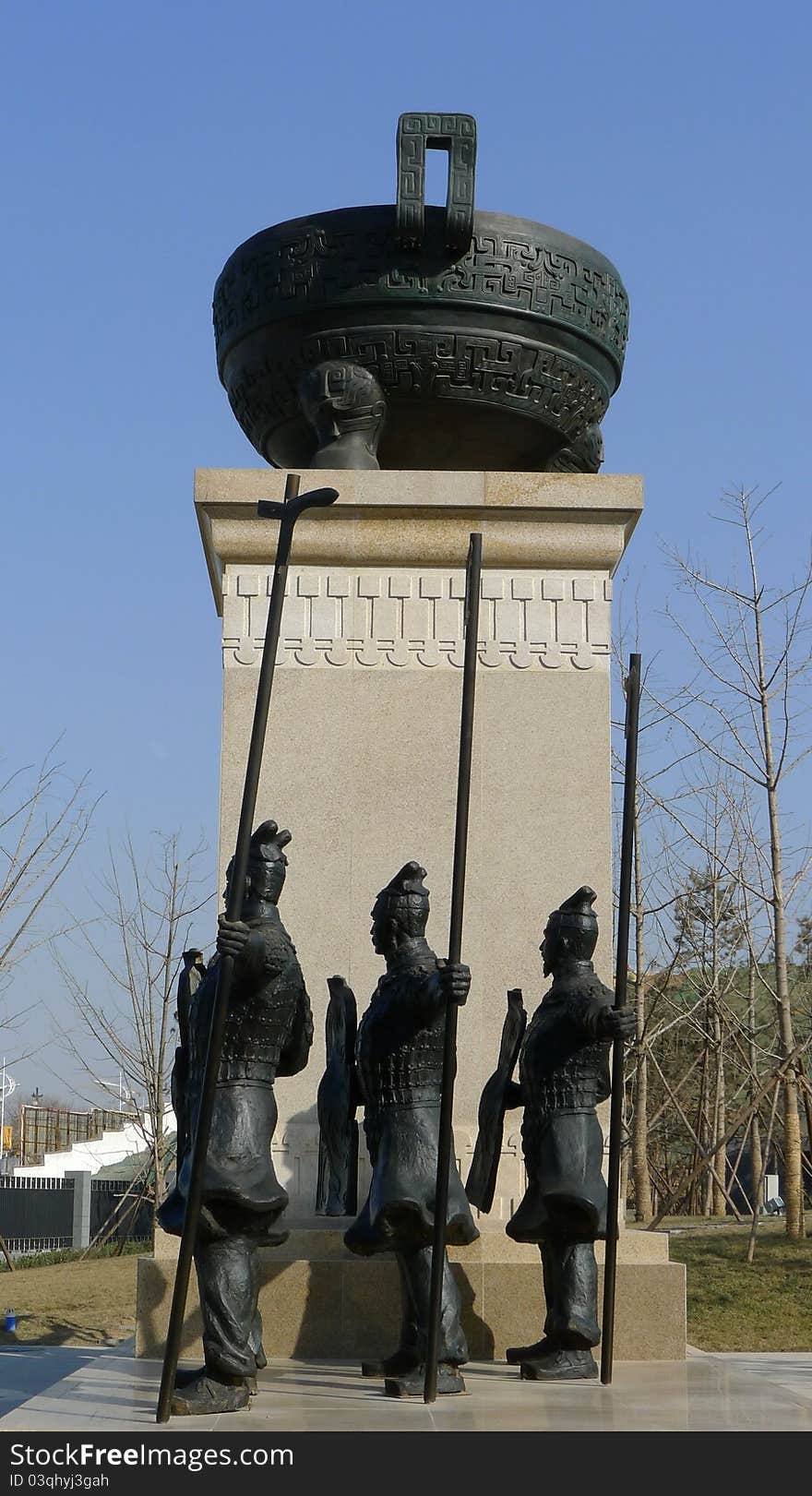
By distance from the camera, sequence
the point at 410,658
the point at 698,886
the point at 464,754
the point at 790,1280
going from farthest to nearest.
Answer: the point at 698,886, the point at 790,1280, the point at 410,658, the point at 464,754

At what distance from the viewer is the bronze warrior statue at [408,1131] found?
6234 millimetres

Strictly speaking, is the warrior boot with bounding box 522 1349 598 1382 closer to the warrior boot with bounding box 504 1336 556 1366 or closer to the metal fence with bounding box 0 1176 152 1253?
the warrior boot with bounding box 504 1336 556 1366

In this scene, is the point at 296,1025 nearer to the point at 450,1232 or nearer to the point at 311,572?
the point at 450,1232

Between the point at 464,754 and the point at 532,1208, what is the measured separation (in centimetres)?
196

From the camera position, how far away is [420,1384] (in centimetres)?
610

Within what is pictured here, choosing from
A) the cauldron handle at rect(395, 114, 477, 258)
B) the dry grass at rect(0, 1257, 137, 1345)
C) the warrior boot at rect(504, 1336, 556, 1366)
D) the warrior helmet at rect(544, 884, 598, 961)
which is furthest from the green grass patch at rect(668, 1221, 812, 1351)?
the cauldron handle at rect(395, 114, 477, 258)

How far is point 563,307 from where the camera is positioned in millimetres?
8953

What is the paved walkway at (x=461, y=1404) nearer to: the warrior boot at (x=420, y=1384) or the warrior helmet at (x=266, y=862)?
the warrior boot at (x=420, y=1384)

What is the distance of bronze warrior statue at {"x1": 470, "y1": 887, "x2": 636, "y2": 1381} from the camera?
6613 millimetres

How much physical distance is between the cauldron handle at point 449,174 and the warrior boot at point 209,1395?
18.8 ft

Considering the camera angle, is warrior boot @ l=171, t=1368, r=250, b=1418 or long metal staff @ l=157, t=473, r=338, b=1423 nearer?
long metal staff @ l=157, t=473, r=338, b=1423

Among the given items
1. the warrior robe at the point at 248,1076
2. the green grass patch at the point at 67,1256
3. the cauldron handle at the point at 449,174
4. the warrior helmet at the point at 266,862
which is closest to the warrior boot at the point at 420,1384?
the warrior robe at the point at 248,1076

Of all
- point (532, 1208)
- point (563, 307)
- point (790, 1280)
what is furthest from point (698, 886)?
point (532, 1208)
